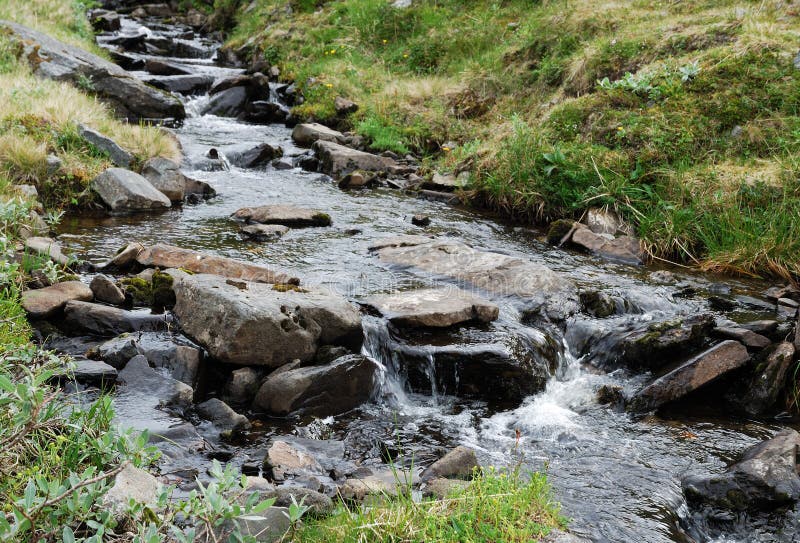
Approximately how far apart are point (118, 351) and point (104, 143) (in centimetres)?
558

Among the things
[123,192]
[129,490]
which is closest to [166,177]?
[123,192]

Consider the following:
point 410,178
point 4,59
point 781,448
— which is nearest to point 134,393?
point 781,448

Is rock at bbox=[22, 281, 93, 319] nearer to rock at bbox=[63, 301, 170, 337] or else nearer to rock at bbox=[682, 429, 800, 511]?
rock at bbox=[63, 301, 170, 337]

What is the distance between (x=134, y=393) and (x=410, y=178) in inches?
306

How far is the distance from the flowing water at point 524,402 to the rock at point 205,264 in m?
0.48

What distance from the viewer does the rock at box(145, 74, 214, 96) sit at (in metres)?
16.5

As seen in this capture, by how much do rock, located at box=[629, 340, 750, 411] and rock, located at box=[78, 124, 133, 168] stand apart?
7981 mm

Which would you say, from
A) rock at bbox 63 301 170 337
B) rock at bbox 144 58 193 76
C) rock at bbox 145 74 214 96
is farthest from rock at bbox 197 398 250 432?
rock at bbox 144 58 193 76

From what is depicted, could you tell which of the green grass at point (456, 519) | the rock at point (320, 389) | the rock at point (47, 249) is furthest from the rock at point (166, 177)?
the green grass at point (456, 519)

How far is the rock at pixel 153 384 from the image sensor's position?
5.09 m

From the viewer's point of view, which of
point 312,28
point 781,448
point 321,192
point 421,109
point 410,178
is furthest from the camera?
point 312,28

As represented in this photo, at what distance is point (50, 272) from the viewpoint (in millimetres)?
5957

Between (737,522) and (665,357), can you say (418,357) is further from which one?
(737,522)

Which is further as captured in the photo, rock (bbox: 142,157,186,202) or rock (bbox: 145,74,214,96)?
rock (bbox: 145,74,214,96)
